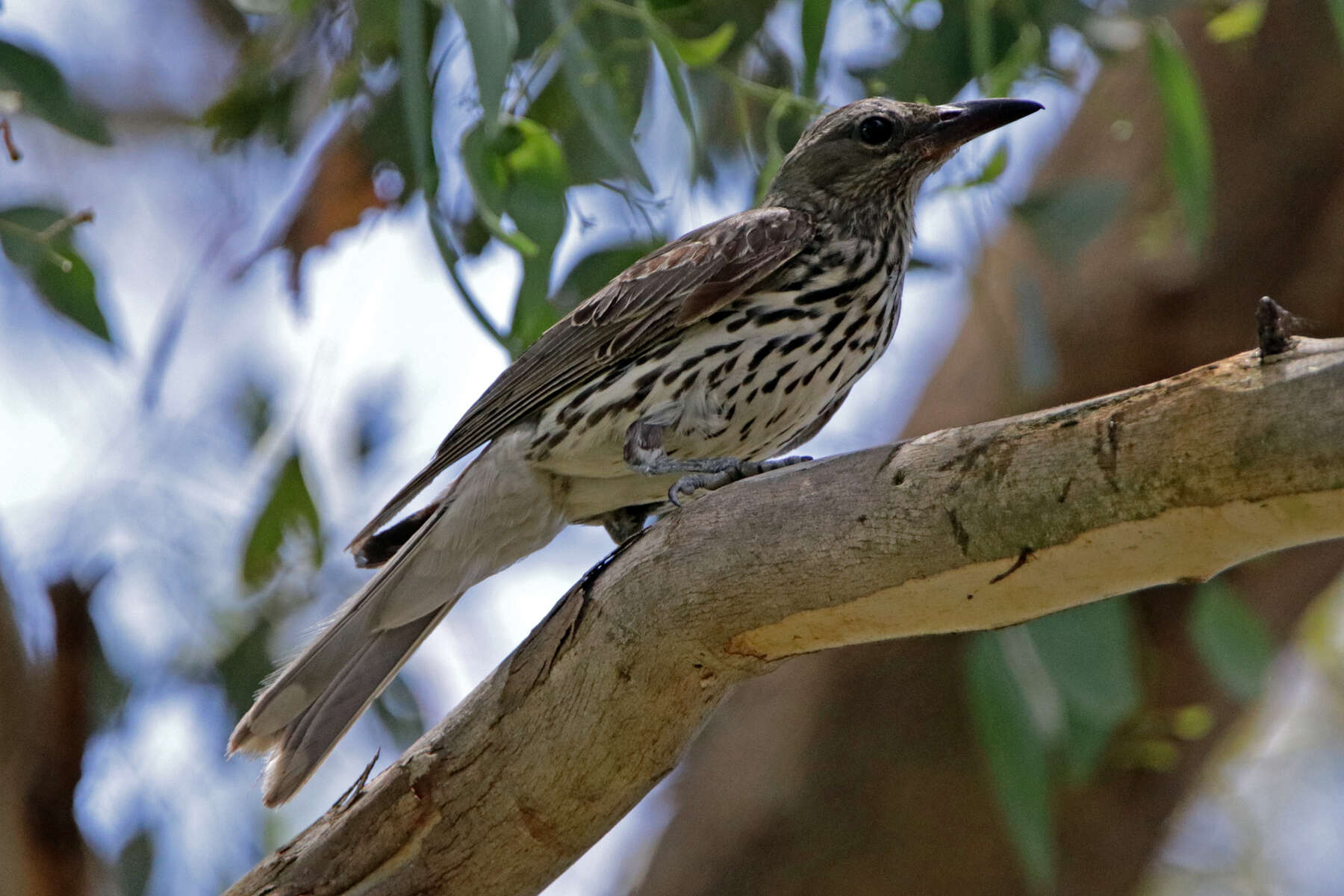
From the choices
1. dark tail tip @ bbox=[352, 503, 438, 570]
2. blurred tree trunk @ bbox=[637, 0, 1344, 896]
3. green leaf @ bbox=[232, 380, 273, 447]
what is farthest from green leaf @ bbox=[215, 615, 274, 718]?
blurred tree trunk @ bbox=[637, 0, 1344, 896]

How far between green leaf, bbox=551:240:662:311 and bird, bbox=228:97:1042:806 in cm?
10

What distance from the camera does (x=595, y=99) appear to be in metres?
A: 2.62

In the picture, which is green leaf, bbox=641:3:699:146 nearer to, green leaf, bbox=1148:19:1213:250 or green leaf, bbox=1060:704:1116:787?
green leaf, bbox=1148:19:1213:250

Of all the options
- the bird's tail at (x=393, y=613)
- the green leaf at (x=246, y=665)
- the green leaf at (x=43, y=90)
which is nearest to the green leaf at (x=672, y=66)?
the bird's tail at (x=393, y=613)

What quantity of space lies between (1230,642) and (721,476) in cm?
171

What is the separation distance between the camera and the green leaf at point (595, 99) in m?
2.55

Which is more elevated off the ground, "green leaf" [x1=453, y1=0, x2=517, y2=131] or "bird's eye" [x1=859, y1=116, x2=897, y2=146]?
"green leaf" [x1=453, y1=0, x2=517, y2=131]

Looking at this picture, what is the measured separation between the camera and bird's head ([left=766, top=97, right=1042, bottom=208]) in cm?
314

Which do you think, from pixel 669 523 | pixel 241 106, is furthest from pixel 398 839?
pixel 241 106

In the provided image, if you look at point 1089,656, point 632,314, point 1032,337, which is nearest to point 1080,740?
point 1089,656

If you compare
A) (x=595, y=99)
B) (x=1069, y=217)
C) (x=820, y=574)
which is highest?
(x=595, y=99)

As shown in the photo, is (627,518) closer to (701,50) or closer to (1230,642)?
(701,50)

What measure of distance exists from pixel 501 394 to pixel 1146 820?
3126mm

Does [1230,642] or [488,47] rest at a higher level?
[488,47]
